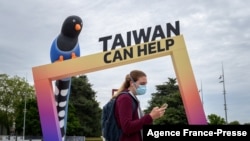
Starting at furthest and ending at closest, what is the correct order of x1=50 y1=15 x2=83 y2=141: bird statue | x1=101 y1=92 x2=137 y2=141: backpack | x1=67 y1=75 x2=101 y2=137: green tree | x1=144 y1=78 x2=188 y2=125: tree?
x1=67 y1=75 x2=101 y2=137: green tree, x1=144 y1=78 x2=188 y2=125: tree, x1=50 y1=15 x2=83 y2=141: bird statue, x1=101 y1=92 x2=137 y2=141: backpack

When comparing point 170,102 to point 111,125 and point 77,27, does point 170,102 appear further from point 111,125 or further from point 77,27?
point 111,125

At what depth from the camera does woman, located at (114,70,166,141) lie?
11.9 ft

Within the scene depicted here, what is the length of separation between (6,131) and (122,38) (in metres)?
49.2

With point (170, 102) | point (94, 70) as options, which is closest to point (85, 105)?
point (170, 102)

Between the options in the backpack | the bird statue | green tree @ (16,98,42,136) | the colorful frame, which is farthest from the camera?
green tree @ (16,98,42,136)

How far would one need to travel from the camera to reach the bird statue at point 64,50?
1527 centimetres

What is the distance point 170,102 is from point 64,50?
85.0 ft

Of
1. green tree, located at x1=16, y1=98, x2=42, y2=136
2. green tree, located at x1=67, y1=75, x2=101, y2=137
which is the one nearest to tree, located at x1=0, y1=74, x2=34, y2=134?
green tree, located at x1=16, y1=98, x2=42, y2=136

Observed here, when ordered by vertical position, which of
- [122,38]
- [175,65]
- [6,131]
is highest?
[122,38]

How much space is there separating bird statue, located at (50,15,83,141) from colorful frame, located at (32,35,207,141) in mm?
1170

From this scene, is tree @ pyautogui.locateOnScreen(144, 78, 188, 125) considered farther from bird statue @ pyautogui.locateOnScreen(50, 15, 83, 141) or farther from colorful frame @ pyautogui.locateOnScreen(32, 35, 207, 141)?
colorful frame @ pyautogui.locateOnScreen(32, 35, 207, 141)

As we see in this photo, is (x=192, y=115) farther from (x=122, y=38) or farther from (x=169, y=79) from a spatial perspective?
(x=169, y=79)

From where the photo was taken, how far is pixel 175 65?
1303 centimetres

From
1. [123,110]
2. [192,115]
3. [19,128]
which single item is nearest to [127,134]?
[123,110]
